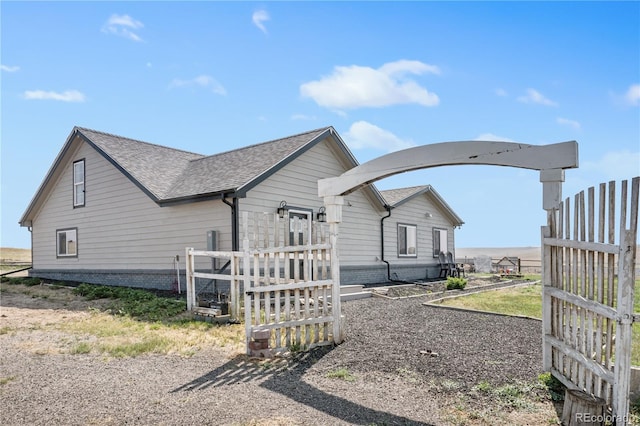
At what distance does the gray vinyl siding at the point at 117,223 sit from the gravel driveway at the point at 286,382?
6484 mm

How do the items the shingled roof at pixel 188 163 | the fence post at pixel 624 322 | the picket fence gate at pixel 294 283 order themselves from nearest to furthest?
the fence post at pixel 624 322 → the picket fence gate at pixel 294 283 → the shingled roof at pixel 188 163

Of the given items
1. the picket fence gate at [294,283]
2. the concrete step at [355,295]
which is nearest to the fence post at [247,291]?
the picket fence gate at [294,283]

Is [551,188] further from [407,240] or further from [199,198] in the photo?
[407,240]

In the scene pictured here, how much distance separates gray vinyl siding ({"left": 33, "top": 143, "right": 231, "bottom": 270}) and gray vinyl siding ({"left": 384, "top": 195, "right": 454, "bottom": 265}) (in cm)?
808

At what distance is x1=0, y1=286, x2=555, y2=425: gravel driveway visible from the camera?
476cm

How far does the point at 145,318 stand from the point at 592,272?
28.3 feet

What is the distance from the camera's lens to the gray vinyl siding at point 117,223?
14688 mm

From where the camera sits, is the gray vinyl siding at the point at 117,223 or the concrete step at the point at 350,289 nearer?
the concrete step at the point at 350,289

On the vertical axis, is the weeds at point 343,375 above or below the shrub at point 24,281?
above

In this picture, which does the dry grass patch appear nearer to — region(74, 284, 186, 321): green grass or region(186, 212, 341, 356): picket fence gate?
region(74, 284, 186, 321): green grass

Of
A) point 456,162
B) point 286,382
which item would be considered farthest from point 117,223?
point 456,162

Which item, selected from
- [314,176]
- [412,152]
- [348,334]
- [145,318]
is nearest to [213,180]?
[314,176]

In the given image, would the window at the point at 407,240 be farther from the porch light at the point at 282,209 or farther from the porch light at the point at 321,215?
the porch light at the point at 282,209

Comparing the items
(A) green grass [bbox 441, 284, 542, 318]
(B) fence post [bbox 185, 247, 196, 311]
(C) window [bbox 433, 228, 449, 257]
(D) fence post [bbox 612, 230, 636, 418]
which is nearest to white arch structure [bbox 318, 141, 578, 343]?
(D) fence post [bbox 612, 230, 636, 418]
